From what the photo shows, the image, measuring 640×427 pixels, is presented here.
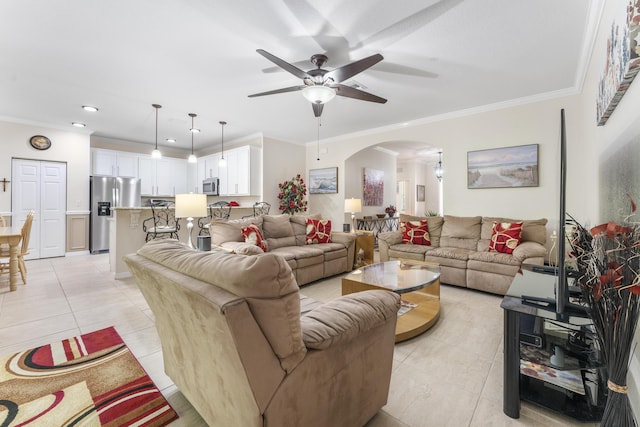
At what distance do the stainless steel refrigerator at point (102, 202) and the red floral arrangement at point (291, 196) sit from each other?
3547mm

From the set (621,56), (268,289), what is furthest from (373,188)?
(268,289)

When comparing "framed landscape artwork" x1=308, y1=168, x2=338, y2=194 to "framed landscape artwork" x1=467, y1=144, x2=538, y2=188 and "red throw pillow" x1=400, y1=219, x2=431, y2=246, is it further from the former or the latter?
"framed landscape artwork" x1=467, y1=144, x2=538, y2=188

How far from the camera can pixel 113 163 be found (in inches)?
259

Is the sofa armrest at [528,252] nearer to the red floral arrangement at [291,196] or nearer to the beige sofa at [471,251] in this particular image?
the beige sofa at [471,251]

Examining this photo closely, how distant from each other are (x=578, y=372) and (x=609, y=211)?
130 cm

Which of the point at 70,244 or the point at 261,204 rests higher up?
the point at 261,204

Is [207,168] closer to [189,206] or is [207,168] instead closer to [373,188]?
[373,188]

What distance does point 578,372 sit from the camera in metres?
1.52

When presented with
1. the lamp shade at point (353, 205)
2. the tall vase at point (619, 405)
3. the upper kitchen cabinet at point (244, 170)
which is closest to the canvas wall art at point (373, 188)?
the lamp shade at point (353, 205)

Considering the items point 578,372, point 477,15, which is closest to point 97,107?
point 477,15

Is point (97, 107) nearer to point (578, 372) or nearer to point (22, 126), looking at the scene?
point (22, 126)

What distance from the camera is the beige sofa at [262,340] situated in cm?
88

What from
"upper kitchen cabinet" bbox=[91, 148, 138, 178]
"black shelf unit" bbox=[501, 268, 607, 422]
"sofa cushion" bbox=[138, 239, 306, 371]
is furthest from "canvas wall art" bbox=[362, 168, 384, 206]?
"sofa cushion" bbox=[138, 239, 306, 371]

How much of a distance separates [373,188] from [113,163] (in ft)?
20.6
